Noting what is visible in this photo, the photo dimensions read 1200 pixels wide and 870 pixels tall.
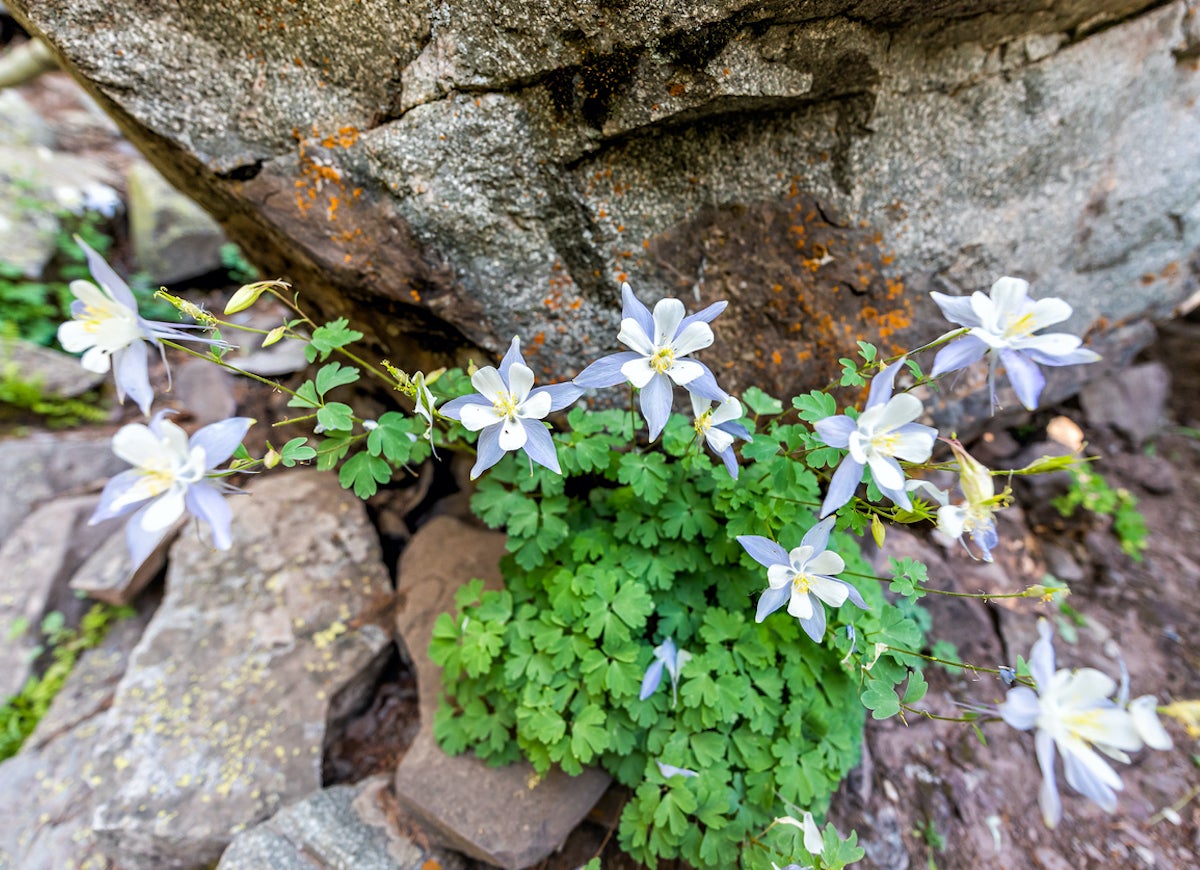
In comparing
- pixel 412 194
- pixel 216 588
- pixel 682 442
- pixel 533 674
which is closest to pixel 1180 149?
pixel 682 442

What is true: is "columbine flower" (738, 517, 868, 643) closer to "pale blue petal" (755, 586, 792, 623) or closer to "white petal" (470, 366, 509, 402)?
"pale blue petal" (755, 586, 792, 623)

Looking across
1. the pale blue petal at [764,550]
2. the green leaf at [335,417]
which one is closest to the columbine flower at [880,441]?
the pale blue petal at [764,550]

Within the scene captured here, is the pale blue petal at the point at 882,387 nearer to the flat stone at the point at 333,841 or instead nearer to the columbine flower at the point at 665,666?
the columbine flower at the point at 665,666

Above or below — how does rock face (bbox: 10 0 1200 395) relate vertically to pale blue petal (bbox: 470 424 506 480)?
above

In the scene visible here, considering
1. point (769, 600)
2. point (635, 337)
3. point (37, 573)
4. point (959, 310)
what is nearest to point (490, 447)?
point (635, 337)

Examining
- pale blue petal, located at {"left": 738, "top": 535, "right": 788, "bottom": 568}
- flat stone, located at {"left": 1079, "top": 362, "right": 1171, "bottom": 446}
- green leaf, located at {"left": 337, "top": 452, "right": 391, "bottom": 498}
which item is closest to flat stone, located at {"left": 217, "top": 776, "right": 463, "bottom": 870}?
green leaf, located at {"left": 337, "top": 452, "right": 391, "bottom": 498}

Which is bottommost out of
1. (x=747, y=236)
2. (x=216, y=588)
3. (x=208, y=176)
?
(x=216, y=588)

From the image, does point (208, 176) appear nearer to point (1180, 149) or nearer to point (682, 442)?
point (682, 442)
